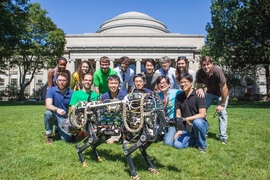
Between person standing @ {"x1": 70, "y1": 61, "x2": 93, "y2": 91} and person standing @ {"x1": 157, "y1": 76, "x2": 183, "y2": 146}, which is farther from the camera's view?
person standing @ {"x1": 70, "y1": 61, "x2": 93, "y2": 91}

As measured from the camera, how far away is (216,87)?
626cm

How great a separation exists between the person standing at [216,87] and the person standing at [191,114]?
238 mm

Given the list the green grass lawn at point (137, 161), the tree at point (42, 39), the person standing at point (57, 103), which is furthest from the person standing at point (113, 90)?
the tree at point (42, 39)

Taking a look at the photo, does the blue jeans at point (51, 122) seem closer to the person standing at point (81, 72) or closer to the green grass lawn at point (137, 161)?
the green grass lawn at point (137, 161)

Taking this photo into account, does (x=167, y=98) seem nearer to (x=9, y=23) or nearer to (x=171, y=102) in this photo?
(x=171, y=102)

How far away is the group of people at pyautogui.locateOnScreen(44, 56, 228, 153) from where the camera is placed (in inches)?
203

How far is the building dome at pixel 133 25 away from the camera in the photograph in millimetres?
54816

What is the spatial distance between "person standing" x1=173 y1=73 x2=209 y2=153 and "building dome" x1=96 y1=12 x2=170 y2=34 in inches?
1972

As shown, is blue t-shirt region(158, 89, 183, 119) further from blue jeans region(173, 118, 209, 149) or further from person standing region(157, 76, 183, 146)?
blue jeans region(173, 118, 209, 149)

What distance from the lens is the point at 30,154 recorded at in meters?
4.80

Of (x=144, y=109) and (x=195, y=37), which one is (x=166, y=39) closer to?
(x=195, y=37)

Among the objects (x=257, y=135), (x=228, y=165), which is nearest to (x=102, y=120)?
(x=228, y=165)

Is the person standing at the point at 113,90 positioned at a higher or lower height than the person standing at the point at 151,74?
lower

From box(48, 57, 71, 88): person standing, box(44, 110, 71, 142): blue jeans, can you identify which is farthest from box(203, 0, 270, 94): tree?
box(44, 110, 71, 142): blue jeans
